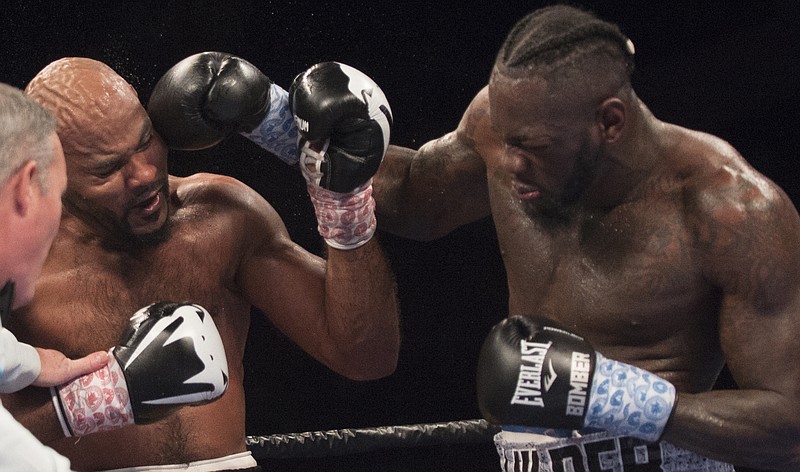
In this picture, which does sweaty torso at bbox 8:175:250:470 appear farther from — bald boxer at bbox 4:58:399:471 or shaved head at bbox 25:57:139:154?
shaved head at bbox 25:57:139:154

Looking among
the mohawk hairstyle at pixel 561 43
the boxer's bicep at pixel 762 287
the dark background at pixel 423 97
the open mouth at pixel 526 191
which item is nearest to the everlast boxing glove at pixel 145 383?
the open mouth at pixel 526 191

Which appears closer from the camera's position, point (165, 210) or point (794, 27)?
point (165, 210)

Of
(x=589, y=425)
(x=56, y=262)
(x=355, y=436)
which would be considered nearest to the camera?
(x=589, y=425)

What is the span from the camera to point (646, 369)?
2.01 meters

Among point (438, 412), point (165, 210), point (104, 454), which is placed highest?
point (165, 210)

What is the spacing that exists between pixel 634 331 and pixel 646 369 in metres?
0.07

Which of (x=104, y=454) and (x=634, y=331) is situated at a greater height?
(x=634, y=331)

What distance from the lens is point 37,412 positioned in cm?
197

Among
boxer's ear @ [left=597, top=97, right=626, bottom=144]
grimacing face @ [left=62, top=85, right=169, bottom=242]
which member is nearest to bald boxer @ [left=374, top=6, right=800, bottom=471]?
boxer's ear @ [left=597, top=97, right=626, bottom=144]

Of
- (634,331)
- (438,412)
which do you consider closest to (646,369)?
(634,331)

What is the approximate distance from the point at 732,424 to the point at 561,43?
66 centimetres

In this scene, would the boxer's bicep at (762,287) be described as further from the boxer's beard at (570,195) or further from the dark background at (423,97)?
the dark background at (423,97)

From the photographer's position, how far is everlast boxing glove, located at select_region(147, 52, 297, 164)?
203 centimetres

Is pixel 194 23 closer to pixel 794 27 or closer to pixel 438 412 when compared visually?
pixel 438 412
